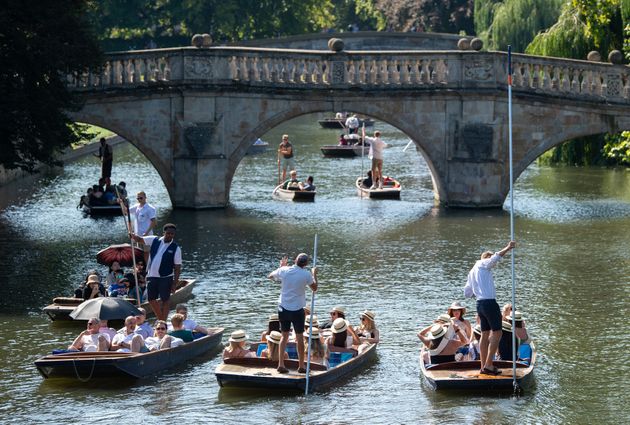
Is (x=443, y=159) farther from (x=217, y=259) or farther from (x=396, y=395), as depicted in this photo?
(x=396, y=395)

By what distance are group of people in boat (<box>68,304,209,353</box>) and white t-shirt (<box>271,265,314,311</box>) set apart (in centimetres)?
248

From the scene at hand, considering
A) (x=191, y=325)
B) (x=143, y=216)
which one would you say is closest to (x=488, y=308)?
(x=191, y=325)

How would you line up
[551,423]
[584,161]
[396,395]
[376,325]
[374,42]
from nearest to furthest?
[551,423], [396,395], [376,325], [584,161], [374,42]

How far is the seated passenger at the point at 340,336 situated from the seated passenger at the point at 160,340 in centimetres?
247

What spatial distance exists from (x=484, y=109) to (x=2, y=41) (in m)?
13.7

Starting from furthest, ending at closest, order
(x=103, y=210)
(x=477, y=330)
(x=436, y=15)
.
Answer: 1. (x=436, y=15)
2. (x=103, y=210)
3. (x=477, y=330)

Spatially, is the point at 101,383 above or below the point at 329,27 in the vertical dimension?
below

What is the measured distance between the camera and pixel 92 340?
24484 mm

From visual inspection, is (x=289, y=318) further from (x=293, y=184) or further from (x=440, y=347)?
(x=293, y=184)

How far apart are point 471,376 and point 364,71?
20412 mm

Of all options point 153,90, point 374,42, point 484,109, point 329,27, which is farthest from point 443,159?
point 329,27

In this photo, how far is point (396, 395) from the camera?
77.6 feet

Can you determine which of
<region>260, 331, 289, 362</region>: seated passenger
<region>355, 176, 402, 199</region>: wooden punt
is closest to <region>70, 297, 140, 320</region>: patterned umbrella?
<region>260, 331, 289, 362</region>: seated passenger

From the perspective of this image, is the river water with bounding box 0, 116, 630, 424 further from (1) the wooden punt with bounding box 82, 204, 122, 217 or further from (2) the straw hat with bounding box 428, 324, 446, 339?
(2) the straw hat with bounding box 428, 324, 446, 339
